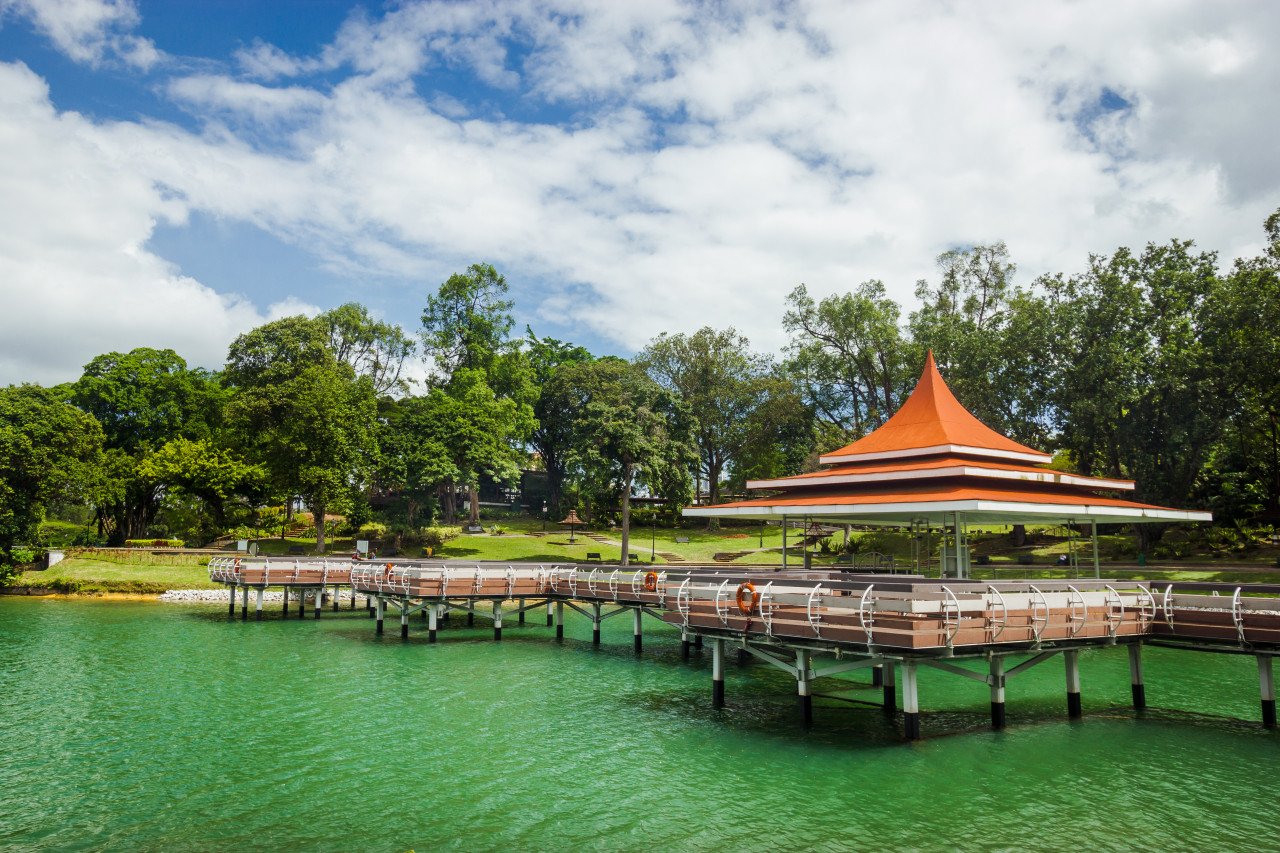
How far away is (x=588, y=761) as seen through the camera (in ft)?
54.2

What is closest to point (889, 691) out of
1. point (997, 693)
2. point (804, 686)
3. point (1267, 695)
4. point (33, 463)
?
point (997, 693)

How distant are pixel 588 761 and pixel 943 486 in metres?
16.6

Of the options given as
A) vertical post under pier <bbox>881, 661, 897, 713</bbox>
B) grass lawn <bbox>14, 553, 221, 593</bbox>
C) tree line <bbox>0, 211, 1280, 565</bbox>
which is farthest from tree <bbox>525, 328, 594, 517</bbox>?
vertical post under pier <bbox>881, 661, 897, 713</bbox>

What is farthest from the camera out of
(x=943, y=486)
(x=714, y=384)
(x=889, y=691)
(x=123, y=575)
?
(x=714, y=384)

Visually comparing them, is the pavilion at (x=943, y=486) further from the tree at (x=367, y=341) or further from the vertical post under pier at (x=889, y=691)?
the tree at (x=367, y=341)

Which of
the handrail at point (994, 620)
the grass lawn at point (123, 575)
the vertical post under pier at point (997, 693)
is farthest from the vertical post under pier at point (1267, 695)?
the grass lawn at point (123, 575)

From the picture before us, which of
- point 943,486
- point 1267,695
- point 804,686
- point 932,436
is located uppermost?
point 932,436

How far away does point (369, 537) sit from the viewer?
64.1m

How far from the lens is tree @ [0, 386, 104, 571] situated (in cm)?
4688

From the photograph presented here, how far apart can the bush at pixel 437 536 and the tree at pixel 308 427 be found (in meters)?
6.46

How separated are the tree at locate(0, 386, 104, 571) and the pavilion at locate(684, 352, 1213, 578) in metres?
40.8

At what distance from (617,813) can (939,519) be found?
2227 centimetres

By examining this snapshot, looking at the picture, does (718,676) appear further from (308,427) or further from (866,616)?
(308,427)

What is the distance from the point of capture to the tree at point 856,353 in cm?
7250
